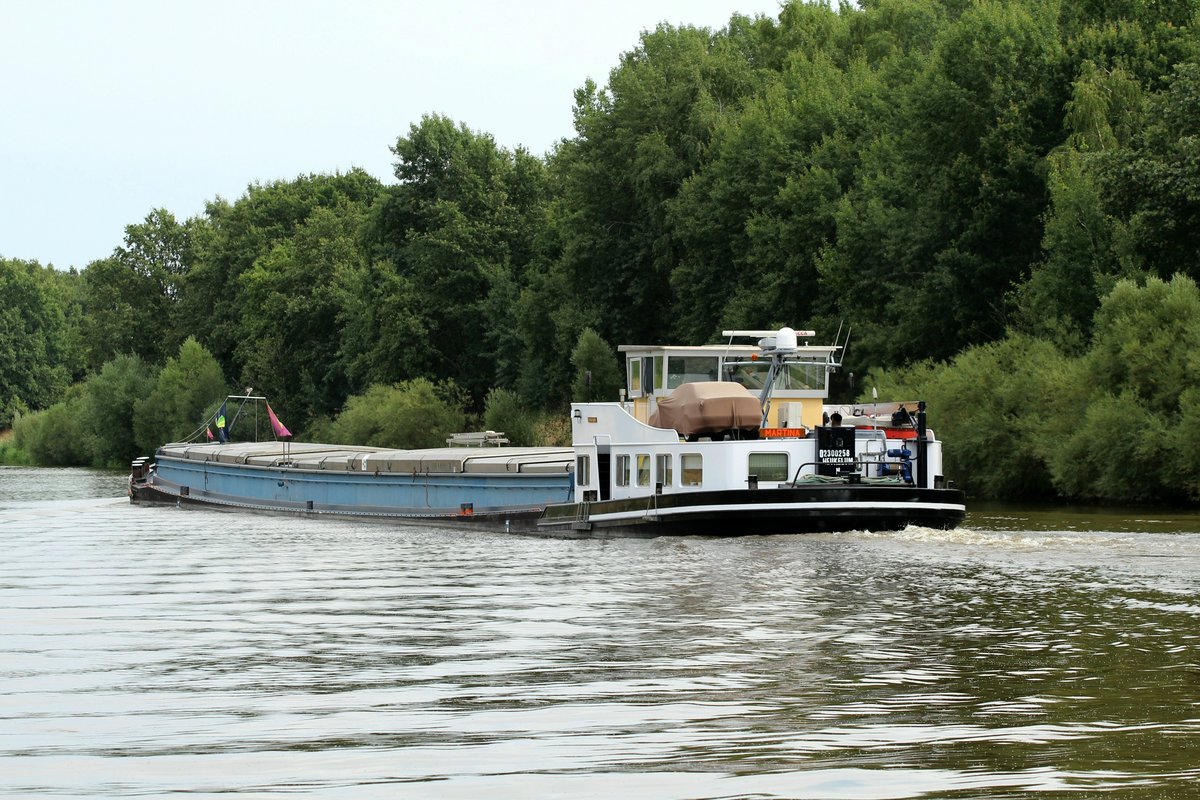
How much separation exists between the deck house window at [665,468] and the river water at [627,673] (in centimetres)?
336

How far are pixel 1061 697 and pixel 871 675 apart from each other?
1.93m

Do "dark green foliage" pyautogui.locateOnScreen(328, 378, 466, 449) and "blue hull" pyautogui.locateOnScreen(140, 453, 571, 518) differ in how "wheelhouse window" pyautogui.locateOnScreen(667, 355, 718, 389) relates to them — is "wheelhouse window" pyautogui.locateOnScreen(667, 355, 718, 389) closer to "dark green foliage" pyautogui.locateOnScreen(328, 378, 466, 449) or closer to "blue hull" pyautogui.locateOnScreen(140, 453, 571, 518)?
"blue hull" pyautogui.locateOnScreen(140, 453, 571, 518)

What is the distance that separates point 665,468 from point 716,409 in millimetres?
1624

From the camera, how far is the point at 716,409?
1268 inches

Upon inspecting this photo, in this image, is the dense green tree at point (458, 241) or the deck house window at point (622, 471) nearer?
the deck house window at point (622, 471)

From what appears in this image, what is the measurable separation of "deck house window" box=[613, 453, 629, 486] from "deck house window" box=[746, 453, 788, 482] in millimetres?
3470

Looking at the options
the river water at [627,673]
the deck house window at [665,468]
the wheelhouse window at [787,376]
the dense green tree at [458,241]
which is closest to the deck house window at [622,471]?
the deck house window at [665,468]

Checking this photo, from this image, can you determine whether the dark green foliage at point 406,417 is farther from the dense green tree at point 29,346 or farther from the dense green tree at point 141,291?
the dense green tree at point 29,346

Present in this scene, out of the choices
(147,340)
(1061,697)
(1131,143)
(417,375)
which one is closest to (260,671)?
(1061,697)

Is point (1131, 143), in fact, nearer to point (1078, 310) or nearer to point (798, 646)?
point (1078, 310)

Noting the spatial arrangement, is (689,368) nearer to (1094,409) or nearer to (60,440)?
(1094,409)

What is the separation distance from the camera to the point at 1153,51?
185ft

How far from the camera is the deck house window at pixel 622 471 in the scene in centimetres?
3366

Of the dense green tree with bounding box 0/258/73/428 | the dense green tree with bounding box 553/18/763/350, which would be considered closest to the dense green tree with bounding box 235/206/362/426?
the dense green tree with bounding box 553/18/763/350
